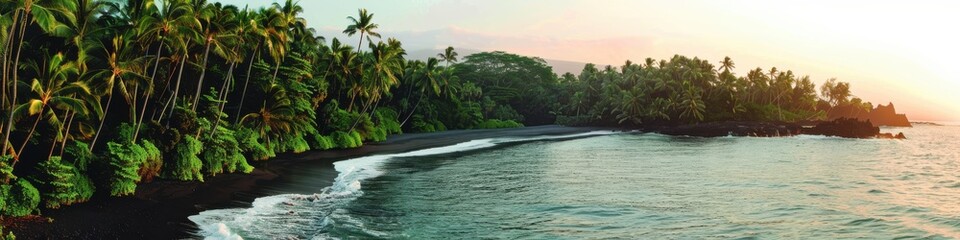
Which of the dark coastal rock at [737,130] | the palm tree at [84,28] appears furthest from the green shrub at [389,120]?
the palm tree at [84,28]

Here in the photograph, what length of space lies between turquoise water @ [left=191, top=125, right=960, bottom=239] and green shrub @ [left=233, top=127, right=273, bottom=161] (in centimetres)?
491

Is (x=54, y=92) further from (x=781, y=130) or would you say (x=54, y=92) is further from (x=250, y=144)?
(x=781, y=130)

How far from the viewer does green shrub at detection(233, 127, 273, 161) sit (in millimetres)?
37812

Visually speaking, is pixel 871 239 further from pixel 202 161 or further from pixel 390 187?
pixel 202 161

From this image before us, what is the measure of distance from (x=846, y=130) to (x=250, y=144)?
89.2 meters

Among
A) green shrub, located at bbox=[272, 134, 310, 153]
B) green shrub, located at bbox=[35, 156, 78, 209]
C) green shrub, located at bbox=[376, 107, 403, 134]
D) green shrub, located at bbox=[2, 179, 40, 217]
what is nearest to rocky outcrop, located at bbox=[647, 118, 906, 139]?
green shrub, located at bbox=[376, 107, 403, 134]

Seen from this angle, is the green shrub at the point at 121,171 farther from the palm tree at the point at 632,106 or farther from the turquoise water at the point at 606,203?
the palm tree at the point at 632,106

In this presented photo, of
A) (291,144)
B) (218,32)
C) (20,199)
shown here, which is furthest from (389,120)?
(20,199)

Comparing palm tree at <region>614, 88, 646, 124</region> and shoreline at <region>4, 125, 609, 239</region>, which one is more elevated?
palm tree at <region>614, 88, 646, 124</region>

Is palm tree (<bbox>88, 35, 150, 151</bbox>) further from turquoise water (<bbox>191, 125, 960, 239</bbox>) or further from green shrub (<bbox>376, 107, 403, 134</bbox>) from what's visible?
green shrub (<bbox>376, 107, 403, 134</bbox>)

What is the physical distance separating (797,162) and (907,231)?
31.0m

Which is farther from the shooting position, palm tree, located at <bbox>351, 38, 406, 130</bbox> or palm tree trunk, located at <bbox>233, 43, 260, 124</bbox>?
palm tree, located at <bbox>351, 38, 406, 130</bbox>

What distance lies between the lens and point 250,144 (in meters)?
38.3

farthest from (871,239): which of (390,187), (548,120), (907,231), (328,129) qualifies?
(548,120)
